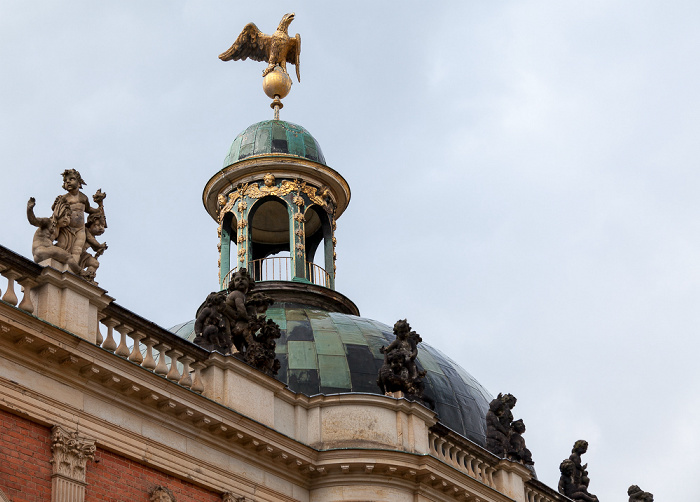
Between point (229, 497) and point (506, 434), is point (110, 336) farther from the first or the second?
point (506, 434)

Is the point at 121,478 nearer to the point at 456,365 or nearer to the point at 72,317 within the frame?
the point at 72,317

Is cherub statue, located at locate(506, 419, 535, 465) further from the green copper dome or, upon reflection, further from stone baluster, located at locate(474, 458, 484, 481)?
the green copper dome

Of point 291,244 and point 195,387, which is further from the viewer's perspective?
point 291,244

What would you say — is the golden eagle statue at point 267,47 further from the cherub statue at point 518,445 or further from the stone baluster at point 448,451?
the stone baluster at point 448,451

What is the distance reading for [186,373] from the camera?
950 inches

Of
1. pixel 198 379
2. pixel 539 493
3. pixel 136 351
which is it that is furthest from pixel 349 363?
pixel 136 351

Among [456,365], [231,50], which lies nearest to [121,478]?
[456,365]

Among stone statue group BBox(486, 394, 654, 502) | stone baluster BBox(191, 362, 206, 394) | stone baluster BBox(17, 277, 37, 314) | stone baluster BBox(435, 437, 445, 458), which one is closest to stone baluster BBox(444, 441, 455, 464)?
stone baluster BBox(435, 437, 445, 458)

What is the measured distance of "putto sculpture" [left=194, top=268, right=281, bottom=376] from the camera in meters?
25.8

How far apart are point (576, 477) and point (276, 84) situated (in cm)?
1631

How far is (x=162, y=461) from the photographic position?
74.2ft

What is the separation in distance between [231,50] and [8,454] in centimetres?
2501

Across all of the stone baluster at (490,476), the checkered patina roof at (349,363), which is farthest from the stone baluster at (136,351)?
the stone baluster at (490,476)

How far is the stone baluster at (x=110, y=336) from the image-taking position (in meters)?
22.3
